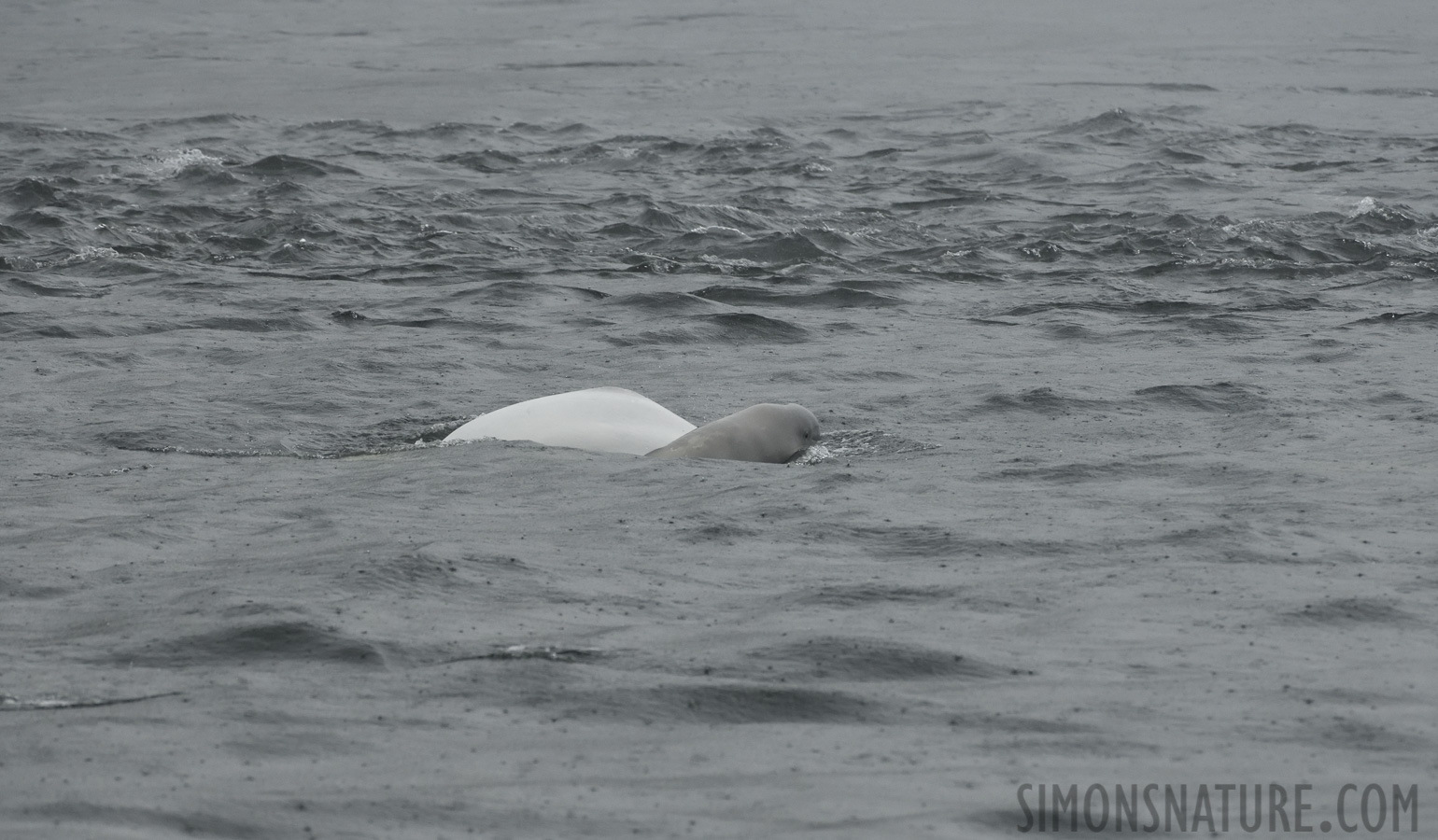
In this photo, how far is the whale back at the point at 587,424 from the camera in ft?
26.1

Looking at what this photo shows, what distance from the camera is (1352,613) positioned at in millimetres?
5633

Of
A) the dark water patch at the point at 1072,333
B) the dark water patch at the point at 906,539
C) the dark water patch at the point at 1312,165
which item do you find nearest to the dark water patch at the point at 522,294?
the dark water patch at the point at 1072,333

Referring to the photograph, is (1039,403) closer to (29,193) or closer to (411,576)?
(411,576)

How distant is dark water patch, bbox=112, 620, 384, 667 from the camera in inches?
200

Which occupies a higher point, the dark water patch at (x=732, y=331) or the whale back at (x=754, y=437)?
the whale back at (x=754, y=437)

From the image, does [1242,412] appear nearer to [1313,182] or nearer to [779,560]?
[779,560]

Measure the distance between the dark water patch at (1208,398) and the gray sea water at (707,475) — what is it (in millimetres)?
43

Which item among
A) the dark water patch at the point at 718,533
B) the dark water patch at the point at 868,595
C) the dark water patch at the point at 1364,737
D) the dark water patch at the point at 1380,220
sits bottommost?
the dark water patch at the point at 1380,220

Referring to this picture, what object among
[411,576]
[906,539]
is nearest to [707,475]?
[906,539]

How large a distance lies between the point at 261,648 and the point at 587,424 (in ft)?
9.96

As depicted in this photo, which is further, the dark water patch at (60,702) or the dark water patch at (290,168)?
the dark water patch at (290,168)

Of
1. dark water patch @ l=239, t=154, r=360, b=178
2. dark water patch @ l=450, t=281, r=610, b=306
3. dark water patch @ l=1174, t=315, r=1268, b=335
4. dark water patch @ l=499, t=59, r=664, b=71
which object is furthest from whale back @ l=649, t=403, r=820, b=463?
dark water patch @ l=499, t=59, r=664, b=71

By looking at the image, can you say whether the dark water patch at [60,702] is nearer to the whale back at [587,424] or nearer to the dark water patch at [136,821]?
the dark water patch at [136,821]

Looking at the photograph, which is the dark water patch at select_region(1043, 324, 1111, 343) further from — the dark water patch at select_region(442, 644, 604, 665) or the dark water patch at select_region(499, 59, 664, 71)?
the dark water patch at select_region(499, 59, 664, 71)
